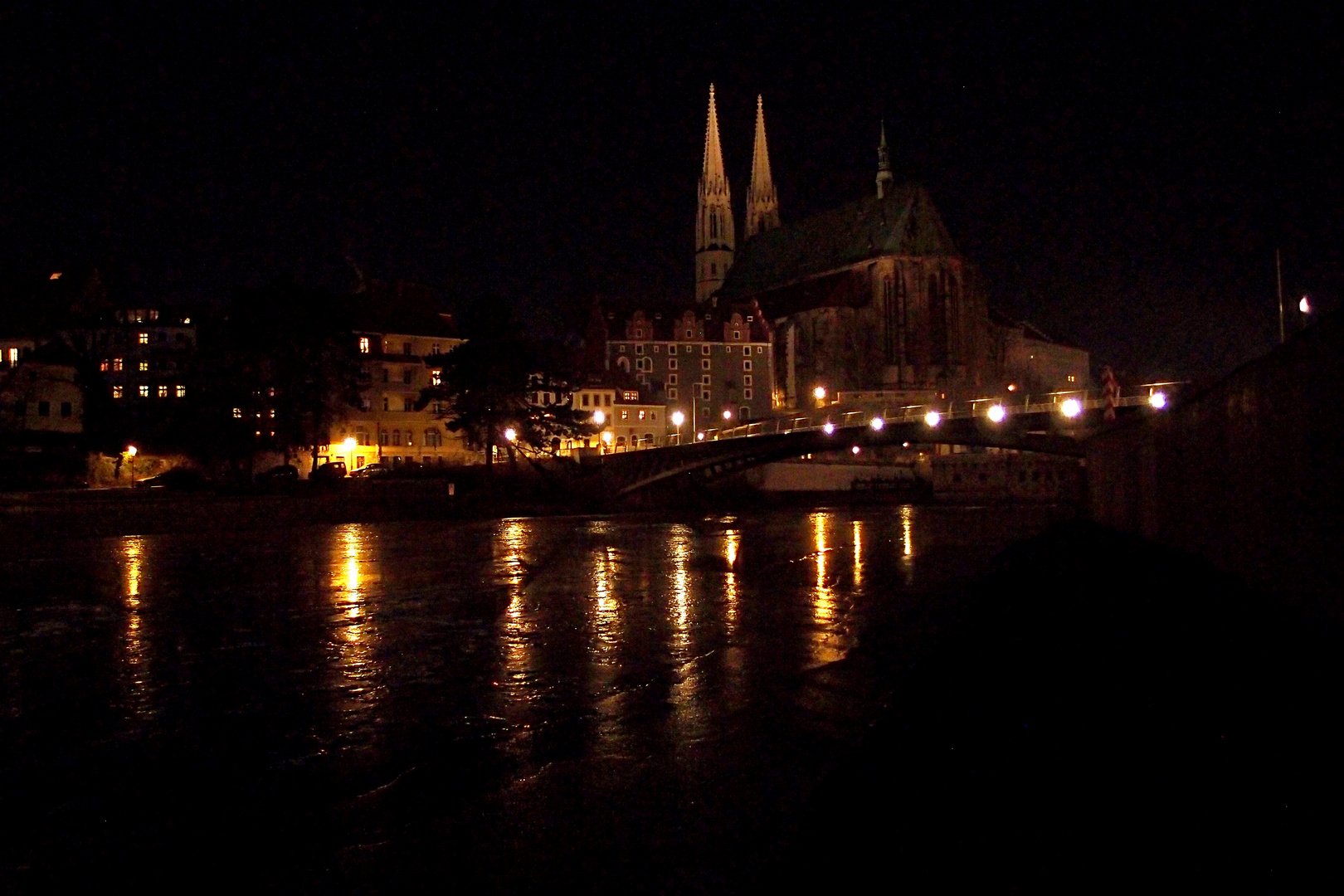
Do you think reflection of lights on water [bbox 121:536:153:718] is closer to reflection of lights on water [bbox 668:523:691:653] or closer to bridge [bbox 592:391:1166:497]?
reflection of lights on water [bbox 668:523:691:653]

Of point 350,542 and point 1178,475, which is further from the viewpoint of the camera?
point 350,542

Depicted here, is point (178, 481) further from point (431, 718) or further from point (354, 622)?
point (431, 718)

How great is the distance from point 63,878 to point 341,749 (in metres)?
3.78

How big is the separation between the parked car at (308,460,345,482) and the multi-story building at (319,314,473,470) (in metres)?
11.6

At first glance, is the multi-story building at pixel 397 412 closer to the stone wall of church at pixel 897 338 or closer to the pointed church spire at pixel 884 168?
the stone wall of church at pixel 897 338

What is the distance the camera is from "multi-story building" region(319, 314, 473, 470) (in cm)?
9188

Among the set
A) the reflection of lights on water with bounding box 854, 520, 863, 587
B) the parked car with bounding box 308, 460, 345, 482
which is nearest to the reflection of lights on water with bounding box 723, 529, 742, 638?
the reflection of lights on water with bounding box 854, 520, 863, 587

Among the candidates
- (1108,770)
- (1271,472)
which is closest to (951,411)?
(1271,472)

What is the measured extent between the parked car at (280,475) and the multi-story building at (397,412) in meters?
14.6

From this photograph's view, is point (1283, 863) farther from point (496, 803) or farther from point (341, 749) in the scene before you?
point (341, 749)

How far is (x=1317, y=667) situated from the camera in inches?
432

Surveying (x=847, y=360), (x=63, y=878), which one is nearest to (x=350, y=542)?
(x=63, y=878)

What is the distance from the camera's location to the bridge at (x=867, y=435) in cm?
5509

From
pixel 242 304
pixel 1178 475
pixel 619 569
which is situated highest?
pixel 242 304
